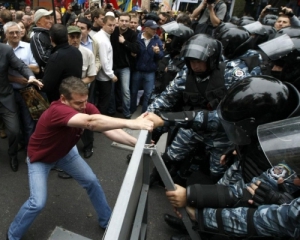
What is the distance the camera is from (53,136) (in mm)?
2381

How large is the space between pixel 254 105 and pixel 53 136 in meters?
1.55

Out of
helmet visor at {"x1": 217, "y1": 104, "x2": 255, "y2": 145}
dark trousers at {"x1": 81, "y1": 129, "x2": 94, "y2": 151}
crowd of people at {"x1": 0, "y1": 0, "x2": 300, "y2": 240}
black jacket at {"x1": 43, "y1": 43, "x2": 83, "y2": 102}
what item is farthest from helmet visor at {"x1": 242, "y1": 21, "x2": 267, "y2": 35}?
helmet visor at {"x1": 217, "y1": 104, "x2": 255, "y2": 145}

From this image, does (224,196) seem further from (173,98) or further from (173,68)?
(173,68)

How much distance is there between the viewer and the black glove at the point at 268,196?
168cm

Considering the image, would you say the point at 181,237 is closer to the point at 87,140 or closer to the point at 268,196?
the point at 268,196

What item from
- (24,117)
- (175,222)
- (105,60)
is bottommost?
(175,222)

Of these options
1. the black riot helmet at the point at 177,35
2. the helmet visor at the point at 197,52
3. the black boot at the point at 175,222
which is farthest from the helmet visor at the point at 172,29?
the black boot at the point at 175,222

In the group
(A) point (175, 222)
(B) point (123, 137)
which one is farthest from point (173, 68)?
(A) point (175, 222)

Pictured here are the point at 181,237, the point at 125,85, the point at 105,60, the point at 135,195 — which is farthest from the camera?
the point at 125,85

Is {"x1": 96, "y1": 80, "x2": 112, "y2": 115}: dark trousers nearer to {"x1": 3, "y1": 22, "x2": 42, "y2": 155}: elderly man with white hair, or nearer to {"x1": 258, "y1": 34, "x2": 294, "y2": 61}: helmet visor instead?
{"x1": 3, "y1": 22, "x2": 42, "y2": 155}: elderly man with white hair

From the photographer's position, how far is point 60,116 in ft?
7.25

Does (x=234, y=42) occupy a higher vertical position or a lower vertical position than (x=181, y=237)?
higher

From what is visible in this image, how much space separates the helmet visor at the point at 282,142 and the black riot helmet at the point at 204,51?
1181mm

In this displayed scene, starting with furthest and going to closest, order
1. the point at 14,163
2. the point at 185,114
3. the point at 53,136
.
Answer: the point at 14,163 → the point at 185,114 → the point at 53,136
